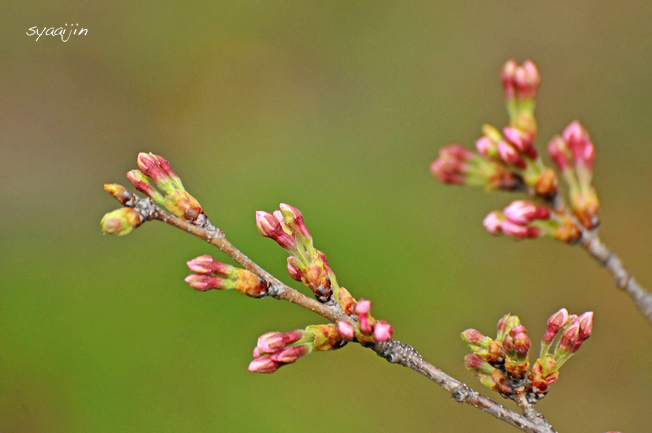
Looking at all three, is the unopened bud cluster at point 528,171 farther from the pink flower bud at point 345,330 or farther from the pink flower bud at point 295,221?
the pink flower bud at point 295,221

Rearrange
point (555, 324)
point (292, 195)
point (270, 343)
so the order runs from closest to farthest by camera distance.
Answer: point (270, 343), point (555, 324), point (292, 195)

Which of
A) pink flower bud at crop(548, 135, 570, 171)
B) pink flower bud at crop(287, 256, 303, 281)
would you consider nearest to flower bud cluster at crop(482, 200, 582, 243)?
pink flower bud at crop(548, 135, 570, 171)

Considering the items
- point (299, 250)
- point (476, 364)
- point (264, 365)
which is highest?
point (299, 250)

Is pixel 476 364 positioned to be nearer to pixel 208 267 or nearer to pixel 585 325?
pixel 585 325

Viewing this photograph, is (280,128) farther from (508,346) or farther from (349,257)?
(508,346)

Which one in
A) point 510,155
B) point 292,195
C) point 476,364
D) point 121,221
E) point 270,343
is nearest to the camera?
point 510,155

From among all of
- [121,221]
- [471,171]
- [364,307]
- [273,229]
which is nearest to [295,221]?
[273,229]
